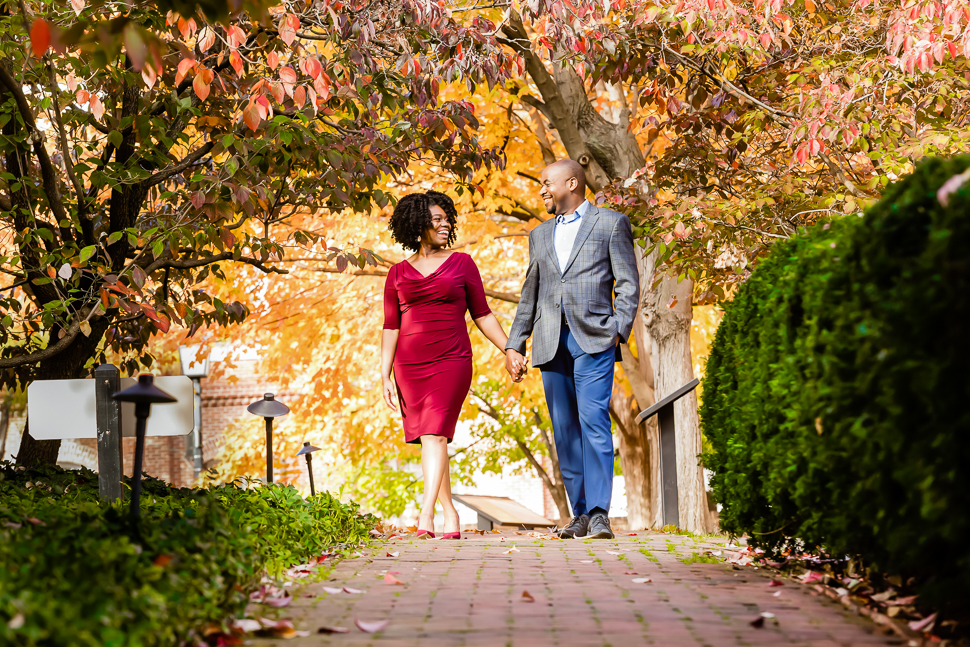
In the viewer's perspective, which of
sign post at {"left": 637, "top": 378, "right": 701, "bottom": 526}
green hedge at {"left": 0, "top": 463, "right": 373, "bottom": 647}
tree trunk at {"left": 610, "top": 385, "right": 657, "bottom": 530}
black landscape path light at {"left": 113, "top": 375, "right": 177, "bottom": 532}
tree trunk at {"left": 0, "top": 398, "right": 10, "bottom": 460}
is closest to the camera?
green hedge at {"left": 0, "top": 463, "right": 373, "bottom": 647}

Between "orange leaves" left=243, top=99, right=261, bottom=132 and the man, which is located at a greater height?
"orange leaves" left=243, top=99, right=261, bottom=132

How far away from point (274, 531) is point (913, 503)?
296 centimetres

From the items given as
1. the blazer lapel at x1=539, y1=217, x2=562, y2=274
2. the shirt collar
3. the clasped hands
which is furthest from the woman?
the shirt collar

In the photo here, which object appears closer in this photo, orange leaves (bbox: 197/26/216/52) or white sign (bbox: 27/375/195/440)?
white sign (bbox: 27/375/195/440)

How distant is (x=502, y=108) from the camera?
11656 millimetres

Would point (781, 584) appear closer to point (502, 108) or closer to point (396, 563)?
point (396, 563)

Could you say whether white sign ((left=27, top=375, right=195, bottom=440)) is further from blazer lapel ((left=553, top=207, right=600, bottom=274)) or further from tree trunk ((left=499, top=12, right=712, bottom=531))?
tree trunk ((left=499, top=12, right=712, bottom=531))

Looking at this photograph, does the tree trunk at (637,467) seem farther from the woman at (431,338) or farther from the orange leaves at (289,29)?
the orange leaves at (289,29)

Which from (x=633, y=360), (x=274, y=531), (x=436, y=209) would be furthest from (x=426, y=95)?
(x=633, y=360)

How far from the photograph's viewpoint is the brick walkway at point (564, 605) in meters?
2.85

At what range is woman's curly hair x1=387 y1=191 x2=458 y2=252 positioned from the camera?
6477 mm

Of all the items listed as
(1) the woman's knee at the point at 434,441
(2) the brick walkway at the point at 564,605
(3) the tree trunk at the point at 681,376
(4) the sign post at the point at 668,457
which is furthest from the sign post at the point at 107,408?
(3) the tree trunk at the point at 681,376

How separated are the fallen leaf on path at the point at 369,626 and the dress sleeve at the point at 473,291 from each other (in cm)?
350

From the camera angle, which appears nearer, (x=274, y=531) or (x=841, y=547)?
(x=841, y=547)
